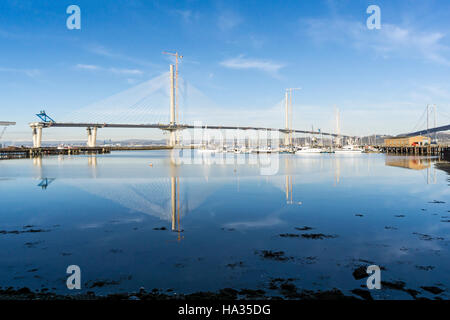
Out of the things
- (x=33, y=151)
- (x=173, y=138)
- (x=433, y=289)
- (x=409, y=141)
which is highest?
(x=173, y=138)

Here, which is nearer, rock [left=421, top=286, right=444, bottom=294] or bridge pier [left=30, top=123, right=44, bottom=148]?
rock [left=421, top=286, right=444, bottom=294]

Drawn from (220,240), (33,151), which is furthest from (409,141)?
(220,240)

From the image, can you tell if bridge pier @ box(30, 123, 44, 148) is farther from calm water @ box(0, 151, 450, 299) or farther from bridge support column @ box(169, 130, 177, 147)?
calm water @ box(0, 151, 450, 299)

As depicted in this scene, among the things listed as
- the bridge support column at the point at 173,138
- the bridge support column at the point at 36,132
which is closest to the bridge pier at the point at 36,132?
A: the bridge support column at the point at 36,132

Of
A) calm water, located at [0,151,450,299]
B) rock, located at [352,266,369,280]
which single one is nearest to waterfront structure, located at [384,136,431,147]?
calm water, located at [0,151,450,299]

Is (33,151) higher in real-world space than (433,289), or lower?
higher

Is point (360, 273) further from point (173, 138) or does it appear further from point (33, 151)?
point (173, 138)

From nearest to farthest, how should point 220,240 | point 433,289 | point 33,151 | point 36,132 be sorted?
point 433,289 → point 220,240 → point 33,151 → point 36,132
